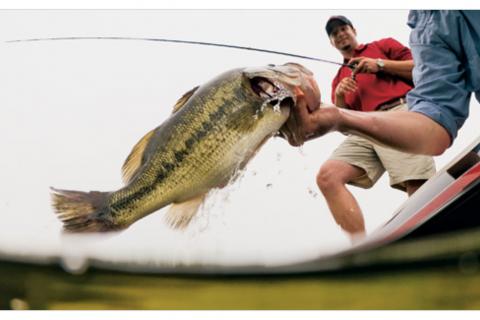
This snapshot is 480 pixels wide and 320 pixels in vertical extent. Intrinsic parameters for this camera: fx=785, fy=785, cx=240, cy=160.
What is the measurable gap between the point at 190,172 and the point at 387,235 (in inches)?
19.5

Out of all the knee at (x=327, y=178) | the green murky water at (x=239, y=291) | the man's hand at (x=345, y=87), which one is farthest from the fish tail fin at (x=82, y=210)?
the man's hand at (x=345, y=87)

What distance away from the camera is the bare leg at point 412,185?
5.76 feet

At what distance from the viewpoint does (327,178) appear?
5.80ft

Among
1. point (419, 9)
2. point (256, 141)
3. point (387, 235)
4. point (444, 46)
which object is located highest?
point (419, 9)

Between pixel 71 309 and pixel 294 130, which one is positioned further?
pixel 71 309

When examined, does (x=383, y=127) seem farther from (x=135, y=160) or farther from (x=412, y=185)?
(x=135, y=160)

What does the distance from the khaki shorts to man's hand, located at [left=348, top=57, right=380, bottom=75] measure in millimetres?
116

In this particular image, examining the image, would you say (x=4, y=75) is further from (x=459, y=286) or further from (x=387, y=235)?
(x=459, y=286)

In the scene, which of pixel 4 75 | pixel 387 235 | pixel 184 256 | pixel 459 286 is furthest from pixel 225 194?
pixel 4 75

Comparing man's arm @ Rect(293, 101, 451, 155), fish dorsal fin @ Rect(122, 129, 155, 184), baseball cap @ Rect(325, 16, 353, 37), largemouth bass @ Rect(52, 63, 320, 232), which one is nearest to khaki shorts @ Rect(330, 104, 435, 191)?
man's arm @ Rect(293, 101, 451, 155)

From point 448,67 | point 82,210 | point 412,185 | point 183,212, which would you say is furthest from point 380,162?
point 82,210

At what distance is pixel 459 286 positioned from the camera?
155 centimetres

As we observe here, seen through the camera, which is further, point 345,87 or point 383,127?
point 345,87

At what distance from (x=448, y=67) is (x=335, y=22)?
30 cm
